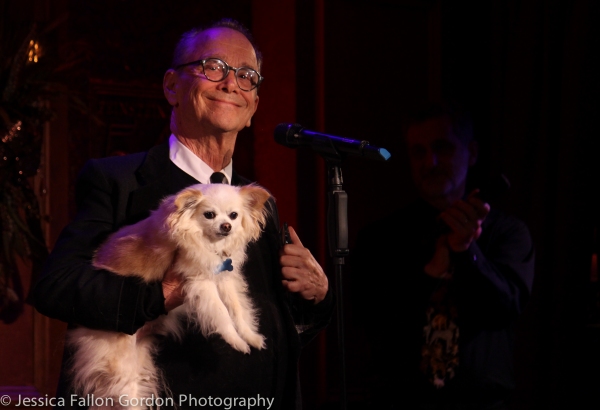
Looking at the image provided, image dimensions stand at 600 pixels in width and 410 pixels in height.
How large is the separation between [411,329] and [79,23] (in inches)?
88.6

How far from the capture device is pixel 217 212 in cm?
152

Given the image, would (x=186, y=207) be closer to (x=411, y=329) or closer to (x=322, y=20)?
(x=411, y=329)

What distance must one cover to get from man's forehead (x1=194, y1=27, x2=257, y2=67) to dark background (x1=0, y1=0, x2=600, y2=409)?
4.89 feet

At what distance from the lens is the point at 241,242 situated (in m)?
1.58

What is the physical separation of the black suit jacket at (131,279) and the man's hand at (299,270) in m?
0.09

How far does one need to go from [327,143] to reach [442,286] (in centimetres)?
101

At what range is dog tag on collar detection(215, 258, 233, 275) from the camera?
152 centimetres

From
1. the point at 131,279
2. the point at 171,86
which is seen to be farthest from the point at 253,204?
the point at 171,86

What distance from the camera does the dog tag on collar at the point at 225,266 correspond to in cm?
152

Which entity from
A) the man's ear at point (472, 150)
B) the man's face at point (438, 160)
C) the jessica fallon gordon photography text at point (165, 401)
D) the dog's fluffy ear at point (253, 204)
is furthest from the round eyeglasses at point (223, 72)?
the man's ear at point (472, 150)

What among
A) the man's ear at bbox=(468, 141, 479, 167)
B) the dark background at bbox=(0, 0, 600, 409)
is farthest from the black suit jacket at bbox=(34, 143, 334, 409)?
the dark background at bbox=(0, 0, 600, 409)

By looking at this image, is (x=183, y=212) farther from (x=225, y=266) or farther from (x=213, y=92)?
(x=213, y=92)

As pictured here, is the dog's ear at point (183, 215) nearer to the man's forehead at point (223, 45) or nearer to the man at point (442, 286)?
the man's forehead at point (223, 45)

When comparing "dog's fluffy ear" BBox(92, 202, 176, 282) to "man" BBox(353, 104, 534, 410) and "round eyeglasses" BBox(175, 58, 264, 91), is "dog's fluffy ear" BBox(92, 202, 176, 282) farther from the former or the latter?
"man" BBox(353, 104, 534, 410)
